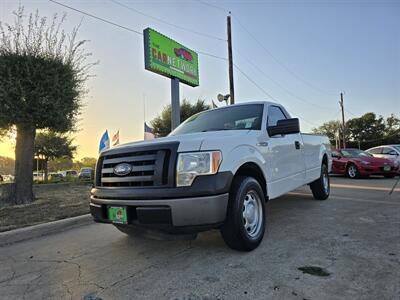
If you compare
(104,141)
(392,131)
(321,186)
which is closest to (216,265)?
(321,186)

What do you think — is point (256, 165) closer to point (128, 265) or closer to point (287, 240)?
point (287, 240)

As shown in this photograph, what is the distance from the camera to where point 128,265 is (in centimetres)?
318

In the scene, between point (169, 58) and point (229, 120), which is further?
point (169, 58)

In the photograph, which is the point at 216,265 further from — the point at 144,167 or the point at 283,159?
the point at 283,159

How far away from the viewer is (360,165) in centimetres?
1214

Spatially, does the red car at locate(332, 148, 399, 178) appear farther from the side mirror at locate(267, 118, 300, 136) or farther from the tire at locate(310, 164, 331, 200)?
the side mirror at locate(267, 118, 300, 136)

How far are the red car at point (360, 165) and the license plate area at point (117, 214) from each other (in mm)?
11508

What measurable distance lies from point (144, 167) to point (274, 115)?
8.06 ft

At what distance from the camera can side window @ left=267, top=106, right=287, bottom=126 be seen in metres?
4.45

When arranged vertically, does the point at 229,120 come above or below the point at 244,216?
above

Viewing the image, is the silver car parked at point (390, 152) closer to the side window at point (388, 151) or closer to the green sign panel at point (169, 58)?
the side window at point (388, 151)

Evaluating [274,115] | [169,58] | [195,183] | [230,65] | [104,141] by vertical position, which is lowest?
[195,183]

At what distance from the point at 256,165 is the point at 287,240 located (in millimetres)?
1002

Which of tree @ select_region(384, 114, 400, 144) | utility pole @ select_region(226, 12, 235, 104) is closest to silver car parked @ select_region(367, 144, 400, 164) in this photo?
utility pole @ select_region(226, 12, 235, 104)
